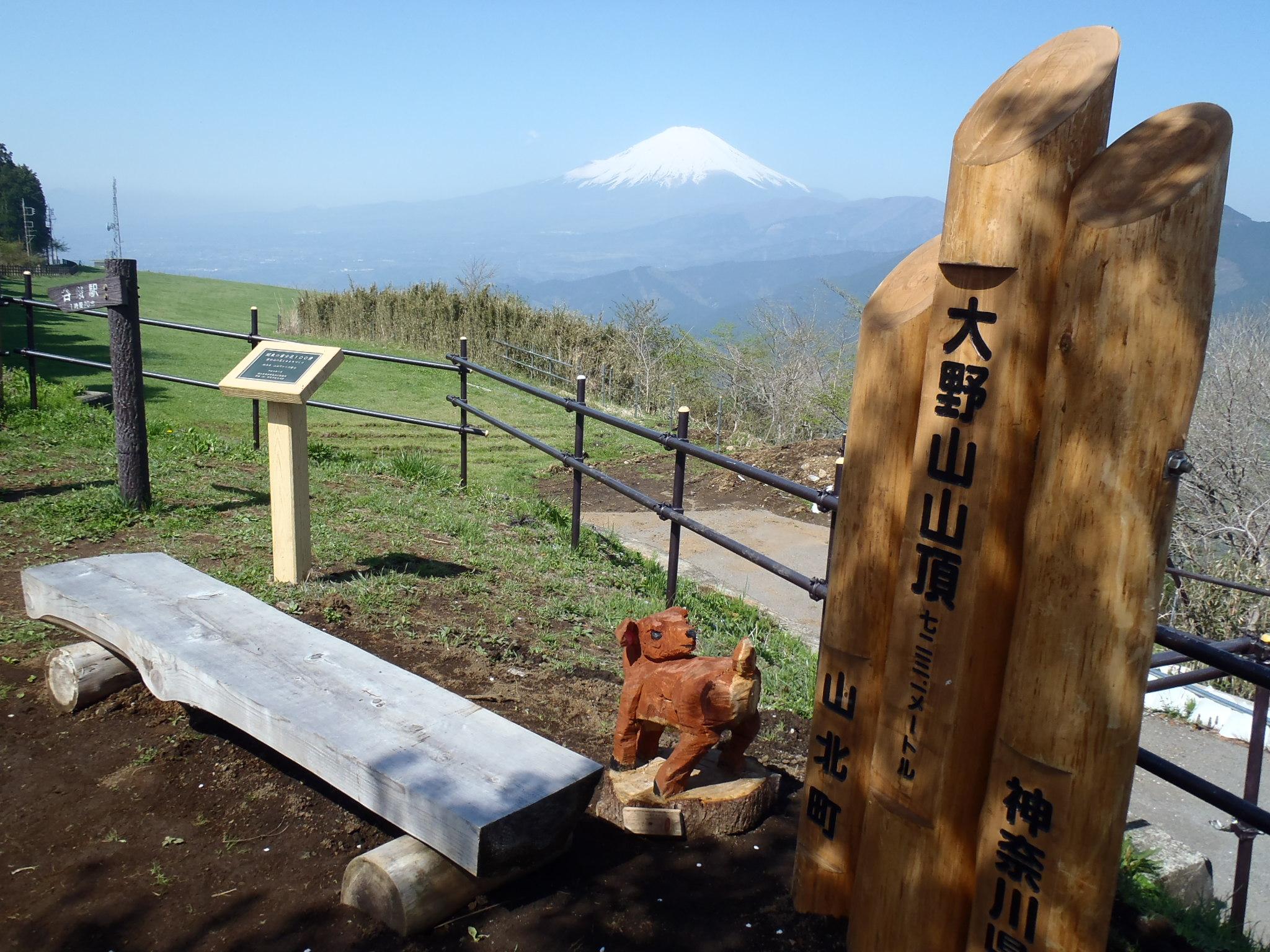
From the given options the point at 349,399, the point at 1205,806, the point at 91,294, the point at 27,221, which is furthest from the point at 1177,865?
the point at 27,221

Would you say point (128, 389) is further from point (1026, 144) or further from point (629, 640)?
point (1026, 144)

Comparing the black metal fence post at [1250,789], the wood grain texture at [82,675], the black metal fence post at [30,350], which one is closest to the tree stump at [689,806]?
the black metal fence post at [1250,789]

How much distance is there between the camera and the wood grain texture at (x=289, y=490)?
406 centimetres

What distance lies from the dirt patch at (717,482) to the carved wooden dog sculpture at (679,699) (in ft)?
19.3

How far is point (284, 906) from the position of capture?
2.12 metres

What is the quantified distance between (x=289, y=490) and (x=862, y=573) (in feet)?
9.72

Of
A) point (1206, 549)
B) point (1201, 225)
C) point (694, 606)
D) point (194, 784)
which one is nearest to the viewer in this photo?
point (1201, 225)

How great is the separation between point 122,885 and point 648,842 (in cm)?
130

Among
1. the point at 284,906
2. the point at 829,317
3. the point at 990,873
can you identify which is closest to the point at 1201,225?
the point at 990,873

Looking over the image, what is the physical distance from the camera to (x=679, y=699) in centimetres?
235

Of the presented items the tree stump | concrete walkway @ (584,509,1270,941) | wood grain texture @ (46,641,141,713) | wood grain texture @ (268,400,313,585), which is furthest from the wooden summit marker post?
concrete walkway @ (584,509,1270,941)

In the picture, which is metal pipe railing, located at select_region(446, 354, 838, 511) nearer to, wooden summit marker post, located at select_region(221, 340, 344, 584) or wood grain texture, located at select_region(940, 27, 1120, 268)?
wood grain texture, located at select_region(940, 27, 1120, 268)

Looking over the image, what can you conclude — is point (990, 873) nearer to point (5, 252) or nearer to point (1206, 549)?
point (1206, 549)

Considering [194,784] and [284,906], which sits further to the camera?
[194,784]
